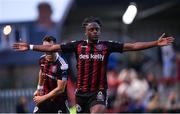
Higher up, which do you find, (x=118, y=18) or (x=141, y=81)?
(x=118, y=18)

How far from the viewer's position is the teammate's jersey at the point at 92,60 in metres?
15.4

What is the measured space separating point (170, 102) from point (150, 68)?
31.3ft

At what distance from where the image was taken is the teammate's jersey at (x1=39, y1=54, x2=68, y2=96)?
16.3 m

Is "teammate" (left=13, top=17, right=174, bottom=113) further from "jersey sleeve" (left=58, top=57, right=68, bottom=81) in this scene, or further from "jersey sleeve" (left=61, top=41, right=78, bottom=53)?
"jersey sleeve" (left=58, top=57, right=68, bottom=81)

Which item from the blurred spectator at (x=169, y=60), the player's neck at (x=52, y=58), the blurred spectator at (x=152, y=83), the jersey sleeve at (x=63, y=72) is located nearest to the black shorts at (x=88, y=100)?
the jersey sleeve at (x=63, y=72)

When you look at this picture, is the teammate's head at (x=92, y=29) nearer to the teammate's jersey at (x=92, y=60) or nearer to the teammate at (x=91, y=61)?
the teammate at (x=91, y=61)

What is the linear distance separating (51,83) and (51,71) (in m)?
0.26

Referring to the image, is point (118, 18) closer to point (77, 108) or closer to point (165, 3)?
point (165, 3)

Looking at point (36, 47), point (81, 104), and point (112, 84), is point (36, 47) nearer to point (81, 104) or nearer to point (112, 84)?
point (81, 104)

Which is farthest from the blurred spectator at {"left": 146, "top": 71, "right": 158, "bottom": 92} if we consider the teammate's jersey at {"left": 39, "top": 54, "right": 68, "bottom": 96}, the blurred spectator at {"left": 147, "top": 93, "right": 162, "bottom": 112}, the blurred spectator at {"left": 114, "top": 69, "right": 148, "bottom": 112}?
the teammate's jersey at {"left": 39, "top": 54, "right": 68, "bottom": 96}

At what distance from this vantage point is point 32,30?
128 feet

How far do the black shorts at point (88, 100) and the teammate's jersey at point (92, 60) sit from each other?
0.32 ft

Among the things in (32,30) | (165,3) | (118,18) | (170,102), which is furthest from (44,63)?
(32,30)

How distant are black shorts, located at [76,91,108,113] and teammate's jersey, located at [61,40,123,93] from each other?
0.32 feet
